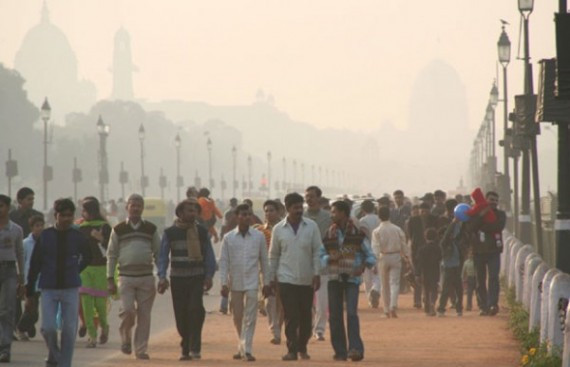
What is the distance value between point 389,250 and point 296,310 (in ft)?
24.2

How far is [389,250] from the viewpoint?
24.4 meters

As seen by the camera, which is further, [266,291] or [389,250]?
[389,250]

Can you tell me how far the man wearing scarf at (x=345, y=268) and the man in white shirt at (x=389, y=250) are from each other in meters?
7.16

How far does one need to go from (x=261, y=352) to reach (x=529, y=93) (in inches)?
449

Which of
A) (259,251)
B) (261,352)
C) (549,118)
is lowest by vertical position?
(261,352)

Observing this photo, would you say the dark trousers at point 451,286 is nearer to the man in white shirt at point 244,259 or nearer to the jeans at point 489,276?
the jeans at point 489,276

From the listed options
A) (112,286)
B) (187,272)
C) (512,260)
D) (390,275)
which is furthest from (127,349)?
(512,260)

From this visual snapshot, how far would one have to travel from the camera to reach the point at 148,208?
71250mm

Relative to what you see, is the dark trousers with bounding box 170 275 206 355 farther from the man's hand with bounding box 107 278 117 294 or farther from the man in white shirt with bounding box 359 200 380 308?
the man in white shirt with bounding box 359 200 380 308

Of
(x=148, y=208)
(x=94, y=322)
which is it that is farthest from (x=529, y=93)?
(x=148, y=208)

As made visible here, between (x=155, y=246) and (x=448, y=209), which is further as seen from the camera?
(x=448, y=209)

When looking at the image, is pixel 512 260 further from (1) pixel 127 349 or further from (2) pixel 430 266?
(1) pixel 127 349

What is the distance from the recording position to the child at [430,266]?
25.1 metres

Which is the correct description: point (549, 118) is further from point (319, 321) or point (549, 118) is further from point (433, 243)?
point (433, 243)
